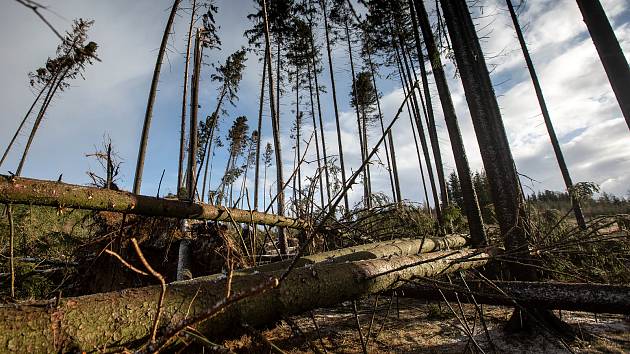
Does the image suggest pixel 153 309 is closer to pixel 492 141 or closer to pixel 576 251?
pixel 576 251

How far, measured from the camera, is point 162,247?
458cm

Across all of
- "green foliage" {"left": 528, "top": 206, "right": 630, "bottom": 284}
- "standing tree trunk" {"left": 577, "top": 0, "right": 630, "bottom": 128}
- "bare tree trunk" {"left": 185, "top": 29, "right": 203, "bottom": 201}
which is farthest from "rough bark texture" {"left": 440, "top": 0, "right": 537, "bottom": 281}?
"bare tree trunk" {"left": 185, "top": 29, "right": 203, "bottom": 201}

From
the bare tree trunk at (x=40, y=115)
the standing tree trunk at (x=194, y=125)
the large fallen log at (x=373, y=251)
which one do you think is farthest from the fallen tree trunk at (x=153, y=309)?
the bare tree trunk at (x=40, y=115)

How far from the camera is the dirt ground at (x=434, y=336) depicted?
9.39ft

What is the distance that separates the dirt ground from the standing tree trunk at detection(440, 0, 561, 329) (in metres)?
0.33

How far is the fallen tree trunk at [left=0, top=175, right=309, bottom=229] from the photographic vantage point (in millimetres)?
1979

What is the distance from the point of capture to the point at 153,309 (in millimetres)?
1178

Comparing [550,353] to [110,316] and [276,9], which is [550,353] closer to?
[110,316]

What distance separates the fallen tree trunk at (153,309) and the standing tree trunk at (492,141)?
2.66 m

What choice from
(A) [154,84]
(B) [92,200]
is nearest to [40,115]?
(A) [154,84]

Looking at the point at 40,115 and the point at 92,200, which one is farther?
the point at 40,115

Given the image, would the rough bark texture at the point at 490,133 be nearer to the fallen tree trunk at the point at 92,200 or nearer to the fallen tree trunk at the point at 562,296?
the fallen tree trunk at the point at 562,296

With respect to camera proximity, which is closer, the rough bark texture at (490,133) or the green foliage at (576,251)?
the green foliage at (576,251)

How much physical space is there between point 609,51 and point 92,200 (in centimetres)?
556
